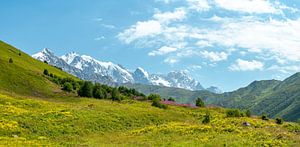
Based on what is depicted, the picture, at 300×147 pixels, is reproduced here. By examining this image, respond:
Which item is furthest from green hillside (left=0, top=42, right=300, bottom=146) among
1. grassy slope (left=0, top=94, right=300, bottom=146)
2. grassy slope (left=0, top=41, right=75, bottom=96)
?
grassy slope (left=0, top=41, right=75, bottom=96)

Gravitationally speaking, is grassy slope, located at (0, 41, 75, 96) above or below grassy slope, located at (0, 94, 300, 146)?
above

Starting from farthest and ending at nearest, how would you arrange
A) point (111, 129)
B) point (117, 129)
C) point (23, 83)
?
point (23, 83)
point (117, 129)
point (111, 129)

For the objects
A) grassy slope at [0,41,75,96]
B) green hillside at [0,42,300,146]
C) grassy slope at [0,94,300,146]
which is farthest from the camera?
grassy slope at [0,41,75,96]

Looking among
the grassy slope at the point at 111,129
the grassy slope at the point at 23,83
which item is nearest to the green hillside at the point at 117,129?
the grassy slope at the point at 111,129

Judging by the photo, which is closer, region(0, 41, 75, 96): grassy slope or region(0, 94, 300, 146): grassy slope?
region(0, 94, 300, 146): grassy slope

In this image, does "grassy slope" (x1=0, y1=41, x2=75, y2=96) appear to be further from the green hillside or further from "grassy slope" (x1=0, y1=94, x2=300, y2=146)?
"grassy slope" (x1=0, y1=94, x2=300, y2=146)

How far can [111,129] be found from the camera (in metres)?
58.5

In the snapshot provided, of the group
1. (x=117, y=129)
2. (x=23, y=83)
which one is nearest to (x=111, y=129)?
(x=117, y=129)

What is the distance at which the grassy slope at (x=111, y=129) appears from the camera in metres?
44.8

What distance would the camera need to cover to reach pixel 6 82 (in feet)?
296

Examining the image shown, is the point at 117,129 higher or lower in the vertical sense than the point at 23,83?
lower

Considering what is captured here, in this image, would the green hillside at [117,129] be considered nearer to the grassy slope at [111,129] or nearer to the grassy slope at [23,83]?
the grassy slope at [111,129]

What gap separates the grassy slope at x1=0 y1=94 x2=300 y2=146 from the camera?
44.8 metres

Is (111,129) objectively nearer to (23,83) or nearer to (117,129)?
(117,129)
